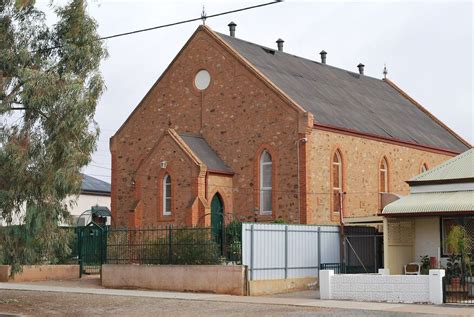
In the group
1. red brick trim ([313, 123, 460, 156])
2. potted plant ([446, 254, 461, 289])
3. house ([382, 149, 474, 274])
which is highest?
red brick trim ([313, 123, 460, 156])

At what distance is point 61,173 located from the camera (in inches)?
887

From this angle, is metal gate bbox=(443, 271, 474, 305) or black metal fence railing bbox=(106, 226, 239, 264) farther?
black metal fence railing bbox=(106, 226, 239, 264)

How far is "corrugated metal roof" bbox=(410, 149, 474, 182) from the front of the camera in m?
28.0

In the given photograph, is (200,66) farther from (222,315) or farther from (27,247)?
(222,315)

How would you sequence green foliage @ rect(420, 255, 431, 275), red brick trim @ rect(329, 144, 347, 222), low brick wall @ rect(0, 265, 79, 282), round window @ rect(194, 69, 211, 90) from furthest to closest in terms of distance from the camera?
round window @ rect(194, 69, 211, 90) < red brick trim @ rect(329, 144, 347, 222) < low brick wall @ rect(0, 265, 79, 282) < green foliage @ rect(420, 255, 431, 275)

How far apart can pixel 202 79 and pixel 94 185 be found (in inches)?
885

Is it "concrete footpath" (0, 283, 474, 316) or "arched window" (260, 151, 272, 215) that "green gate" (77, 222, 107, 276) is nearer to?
"concrete footpath" (0, 283, 474, 316)

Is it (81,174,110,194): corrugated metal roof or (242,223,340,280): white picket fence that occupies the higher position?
(81,174,110,194): corrugated metal roof

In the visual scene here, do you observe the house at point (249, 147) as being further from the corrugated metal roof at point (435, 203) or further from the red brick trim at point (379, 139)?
the corrugated metal roof at point (435, 203)

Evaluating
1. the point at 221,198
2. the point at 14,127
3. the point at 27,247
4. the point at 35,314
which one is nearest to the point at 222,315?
the point at 35,314

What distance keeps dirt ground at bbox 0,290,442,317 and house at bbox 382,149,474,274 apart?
689 cm

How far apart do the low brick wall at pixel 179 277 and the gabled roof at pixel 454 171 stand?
7.65m

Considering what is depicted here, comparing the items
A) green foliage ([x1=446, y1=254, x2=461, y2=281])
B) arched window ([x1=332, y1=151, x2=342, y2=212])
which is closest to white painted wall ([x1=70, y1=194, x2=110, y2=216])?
arched window ([x1=332, y1=151, x2=342, y2=212])

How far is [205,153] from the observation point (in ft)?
121
